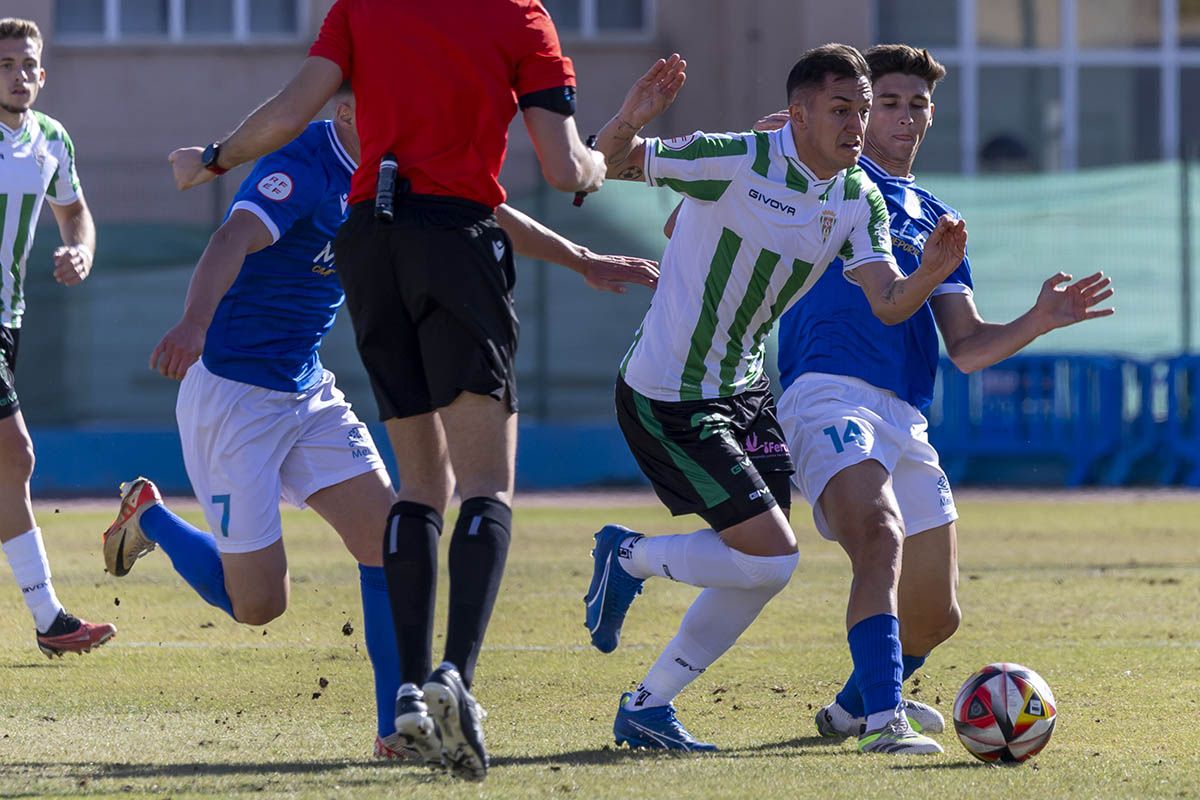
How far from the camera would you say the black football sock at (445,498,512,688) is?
4.64m

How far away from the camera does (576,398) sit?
18.8 metres

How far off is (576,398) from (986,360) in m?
12.8

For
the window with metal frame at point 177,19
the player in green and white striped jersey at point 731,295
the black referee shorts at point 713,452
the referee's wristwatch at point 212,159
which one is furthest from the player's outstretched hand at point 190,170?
the window with metal frame at point 177,19

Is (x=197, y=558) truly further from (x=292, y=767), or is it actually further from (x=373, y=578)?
(x=292, y=767)

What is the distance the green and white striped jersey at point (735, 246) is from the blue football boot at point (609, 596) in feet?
2.12

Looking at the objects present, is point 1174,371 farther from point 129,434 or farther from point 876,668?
point 876,668

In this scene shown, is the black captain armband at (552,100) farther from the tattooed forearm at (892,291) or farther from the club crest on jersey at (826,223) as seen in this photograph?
the tattooed forearm at (892,291)

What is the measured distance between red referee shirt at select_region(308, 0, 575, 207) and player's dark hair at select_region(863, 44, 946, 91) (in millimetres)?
1911

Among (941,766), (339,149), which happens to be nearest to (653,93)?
(339,149)

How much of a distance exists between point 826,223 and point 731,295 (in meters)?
0.36

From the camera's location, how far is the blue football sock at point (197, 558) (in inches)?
259

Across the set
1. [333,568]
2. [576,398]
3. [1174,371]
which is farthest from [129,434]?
[1174,371]

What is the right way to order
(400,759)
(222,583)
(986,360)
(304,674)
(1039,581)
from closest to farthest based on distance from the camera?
1. (400,759)
2. (986,360)
3. (222,583)
4. (304,674)
5. (1039,581)

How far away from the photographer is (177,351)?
5.10m
